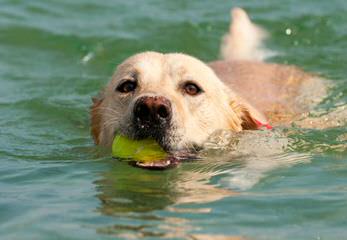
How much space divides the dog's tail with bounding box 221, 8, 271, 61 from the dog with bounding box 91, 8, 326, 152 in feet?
3.30

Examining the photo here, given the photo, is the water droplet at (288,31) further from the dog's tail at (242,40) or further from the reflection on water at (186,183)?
the reflection on water at (186,183)

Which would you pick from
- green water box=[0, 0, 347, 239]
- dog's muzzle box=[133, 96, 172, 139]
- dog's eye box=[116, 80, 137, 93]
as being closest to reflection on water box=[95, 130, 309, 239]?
green water box=[0, 0, 347, 239]

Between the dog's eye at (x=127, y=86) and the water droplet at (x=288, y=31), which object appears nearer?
the dog's eye at (x=127, y=86)

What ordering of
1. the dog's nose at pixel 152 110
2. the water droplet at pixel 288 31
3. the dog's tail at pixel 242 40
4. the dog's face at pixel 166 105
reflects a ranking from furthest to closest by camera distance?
the water droplet at pixel 288 31 < the dog's tail at pixel 242 40 < the dog's face at pixel 166 105 < the dog's nose at pixel 152 110

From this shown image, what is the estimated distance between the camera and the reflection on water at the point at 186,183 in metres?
4.41

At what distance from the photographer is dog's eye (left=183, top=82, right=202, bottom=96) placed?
625cm

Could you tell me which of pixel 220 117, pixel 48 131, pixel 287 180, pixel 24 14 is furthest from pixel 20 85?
pixel 287 180

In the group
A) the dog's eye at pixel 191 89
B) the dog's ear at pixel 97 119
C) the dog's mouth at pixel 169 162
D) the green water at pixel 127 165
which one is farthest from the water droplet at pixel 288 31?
the dog's mouth at pixel 169 162

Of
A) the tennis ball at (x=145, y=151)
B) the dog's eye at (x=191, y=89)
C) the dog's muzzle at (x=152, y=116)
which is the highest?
the dog's eye at (x=191, y=89)

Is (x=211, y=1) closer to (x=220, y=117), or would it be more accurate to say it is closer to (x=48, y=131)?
(x=48, y=131)

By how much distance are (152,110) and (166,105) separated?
0.10 meters

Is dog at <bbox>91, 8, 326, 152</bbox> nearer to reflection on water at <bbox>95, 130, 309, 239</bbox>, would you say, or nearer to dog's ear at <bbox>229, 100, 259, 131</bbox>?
dog's ear at <bbox>229, 100, 259, 131</bbox>

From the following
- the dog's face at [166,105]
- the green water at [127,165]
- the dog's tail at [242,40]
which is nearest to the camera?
the green water at [127,165]

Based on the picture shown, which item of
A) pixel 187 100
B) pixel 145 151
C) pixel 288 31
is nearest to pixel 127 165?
pixel 145 151
